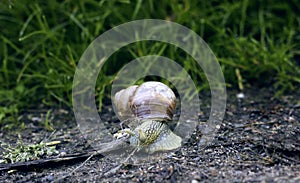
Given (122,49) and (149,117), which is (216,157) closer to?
(149,117)

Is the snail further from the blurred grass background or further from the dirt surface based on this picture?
the blurred grass background

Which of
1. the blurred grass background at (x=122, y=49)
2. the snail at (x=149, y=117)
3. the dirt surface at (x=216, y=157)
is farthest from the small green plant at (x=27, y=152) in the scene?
the blurred grass background at (x=122, y=49)

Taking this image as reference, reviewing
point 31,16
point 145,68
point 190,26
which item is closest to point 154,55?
point 145,68

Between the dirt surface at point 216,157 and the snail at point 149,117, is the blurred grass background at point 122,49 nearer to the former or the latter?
the dirt surface at point 216,157

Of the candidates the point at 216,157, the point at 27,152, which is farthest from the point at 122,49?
the point at 216,157

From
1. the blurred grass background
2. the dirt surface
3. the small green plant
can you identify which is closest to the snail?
the dirt surface

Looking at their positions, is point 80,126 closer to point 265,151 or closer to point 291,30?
point 265,151

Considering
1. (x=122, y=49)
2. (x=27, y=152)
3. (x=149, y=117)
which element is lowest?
(x=27, y=152)
